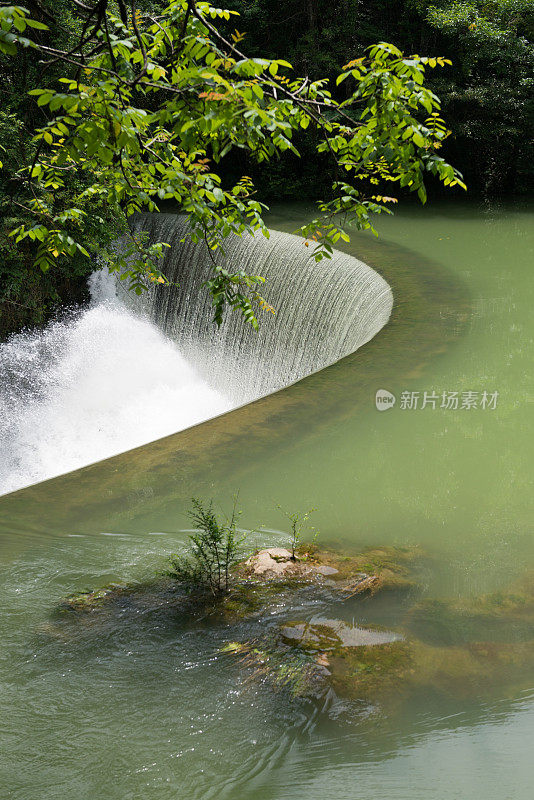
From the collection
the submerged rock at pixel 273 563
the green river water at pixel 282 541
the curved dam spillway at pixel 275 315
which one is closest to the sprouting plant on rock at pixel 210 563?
the submerged rock at pixel 273 563

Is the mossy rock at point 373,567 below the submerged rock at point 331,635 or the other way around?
the other way around

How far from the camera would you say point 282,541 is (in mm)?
3633

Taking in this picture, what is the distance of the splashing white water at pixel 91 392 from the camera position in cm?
774

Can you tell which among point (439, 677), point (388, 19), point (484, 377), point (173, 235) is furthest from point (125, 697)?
point (388, 19)

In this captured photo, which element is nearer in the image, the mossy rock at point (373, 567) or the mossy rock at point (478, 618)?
the mossy rock at point (478, 618)

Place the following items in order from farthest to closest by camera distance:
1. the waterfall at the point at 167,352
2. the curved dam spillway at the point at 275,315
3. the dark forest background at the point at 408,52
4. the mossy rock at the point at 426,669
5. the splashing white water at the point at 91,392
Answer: the dark forest background at the point at 408,52 < the splashing white water at the point at 91,392 < the waterfall at the point at 167,352 < the curved dam spillway at the point at 275,315 < the mossy rock at the point at 426,669

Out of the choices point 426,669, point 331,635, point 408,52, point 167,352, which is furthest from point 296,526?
point 408,52

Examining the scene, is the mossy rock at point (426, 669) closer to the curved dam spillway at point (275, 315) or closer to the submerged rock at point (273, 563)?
the submerged rock at point (273, 563)

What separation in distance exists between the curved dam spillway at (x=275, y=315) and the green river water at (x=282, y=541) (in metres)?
0.99

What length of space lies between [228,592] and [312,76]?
1299 cm

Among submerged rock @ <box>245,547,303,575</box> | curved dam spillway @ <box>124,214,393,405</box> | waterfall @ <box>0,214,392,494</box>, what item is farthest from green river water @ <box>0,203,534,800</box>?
waterfall @ <box>0,214,392,494</box>

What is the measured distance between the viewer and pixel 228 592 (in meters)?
3.14

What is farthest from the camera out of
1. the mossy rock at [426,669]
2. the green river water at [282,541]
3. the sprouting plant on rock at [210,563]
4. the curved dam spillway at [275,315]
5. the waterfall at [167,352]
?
the waterfall at [167,352]

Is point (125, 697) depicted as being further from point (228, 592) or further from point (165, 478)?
point (165, 478)
